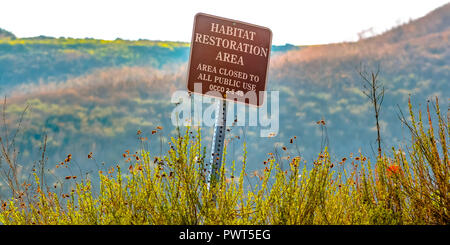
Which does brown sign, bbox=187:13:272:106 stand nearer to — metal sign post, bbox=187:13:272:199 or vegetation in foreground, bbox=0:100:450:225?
metal sign post, bbox=187:13:272:199

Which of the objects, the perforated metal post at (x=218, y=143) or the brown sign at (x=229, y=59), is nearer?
the perforated metal post at (x=218, y=143)

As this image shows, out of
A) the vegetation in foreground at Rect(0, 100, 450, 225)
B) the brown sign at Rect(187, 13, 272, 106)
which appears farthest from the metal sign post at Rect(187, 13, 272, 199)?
the vegetation in foreground at Rect(0, 100, 450, 225)

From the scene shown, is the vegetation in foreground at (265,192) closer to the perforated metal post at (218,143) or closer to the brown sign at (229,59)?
the perforated metal post at (218,143)

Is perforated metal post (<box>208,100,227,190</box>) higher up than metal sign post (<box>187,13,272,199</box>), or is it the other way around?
metal sign post (<box>187,13,272,199</box>)

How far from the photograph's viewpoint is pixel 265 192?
13.7ft

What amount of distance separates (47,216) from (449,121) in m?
3.53

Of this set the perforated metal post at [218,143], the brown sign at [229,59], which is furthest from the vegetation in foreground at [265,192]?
the brown sign at [229,59]

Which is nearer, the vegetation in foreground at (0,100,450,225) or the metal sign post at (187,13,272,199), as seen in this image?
the vegetation in foreground at (0,100,450,225)

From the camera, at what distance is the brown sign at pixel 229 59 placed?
4.37 metres

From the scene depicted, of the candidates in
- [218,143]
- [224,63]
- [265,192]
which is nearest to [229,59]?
[224,63]

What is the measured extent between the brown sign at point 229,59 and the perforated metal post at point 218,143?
0.41 ft

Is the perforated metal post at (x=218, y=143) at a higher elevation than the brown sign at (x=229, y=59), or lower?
lower

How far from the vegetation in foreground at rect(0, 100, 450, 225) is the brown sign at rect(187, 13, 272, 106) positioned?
0.54 meters

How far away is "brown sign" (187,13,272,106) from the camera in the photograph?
14.3 feet
